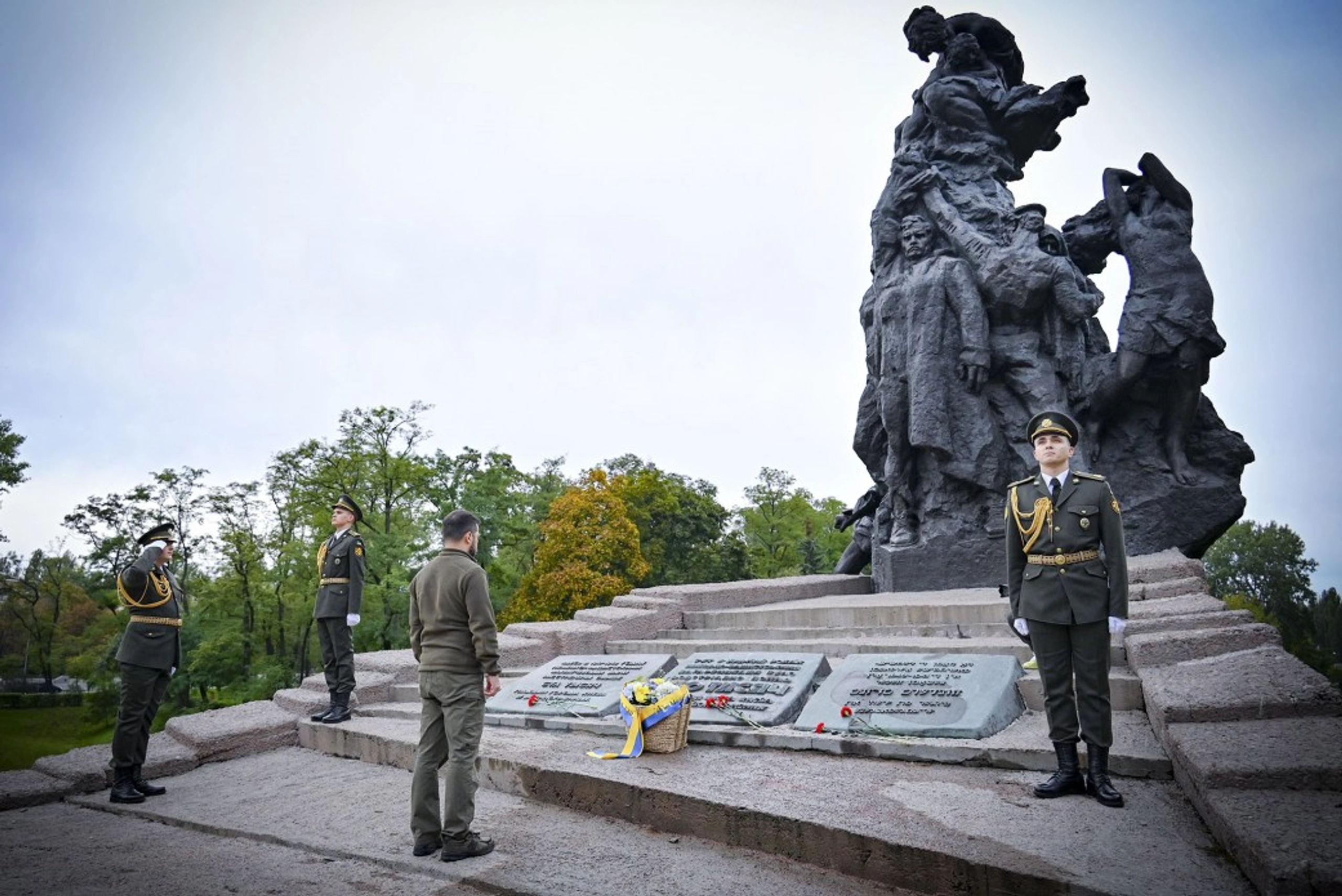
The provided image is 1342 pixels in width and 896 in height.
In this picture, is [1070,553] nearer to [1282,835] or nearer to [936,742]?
[936,742]

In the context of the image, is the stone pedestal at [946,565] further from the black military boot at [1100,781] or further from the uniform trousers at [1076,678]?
the black military boot at [1100,781]

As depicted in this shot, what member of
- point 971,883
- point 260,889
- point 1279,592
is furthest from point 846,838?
point 1279,592

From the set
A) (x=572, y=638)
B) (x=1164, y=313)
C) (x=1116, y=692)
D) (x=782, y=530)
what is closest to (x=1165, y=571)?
(x=1116, y=692)

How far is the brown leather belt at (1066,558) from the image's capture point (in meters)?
3.69

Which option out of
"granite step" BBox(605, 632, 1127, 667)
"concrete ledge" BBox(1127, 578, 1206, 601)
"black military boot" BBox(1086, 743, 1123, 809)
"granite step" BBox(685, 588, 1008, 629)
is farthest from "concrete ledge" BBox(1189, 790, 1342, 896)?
"granite step" BBox(685, 588, 1008, 629)

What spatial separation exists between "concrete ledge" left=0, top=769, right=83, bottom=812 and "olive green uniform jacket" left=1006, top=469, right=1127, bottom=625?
6.23 m

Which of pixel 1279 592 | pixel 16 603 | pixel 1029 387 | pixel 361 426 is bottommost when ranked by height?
pixel 1279 592

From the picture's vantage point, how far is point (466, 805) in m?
3.58

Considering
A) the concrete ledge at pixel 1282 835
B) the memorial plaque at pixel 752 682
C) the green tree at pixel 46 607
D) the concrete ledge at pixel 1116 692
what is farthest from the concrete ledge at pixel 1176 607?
the green tree at pixel 46 607

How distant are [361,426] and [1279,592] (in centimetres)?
2915

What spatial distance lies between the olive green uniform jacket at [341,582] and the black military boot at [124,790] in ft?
5.30

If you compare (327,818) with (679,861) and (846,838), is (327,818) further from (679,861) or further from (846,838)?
(846,838)

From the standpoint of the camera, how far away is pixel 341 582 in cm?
664

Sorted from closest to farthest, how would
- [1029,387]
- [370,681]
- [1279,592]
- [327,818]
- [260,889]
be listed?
[260,889], [327,818], [370,681], [1029,387], [1279,592]
